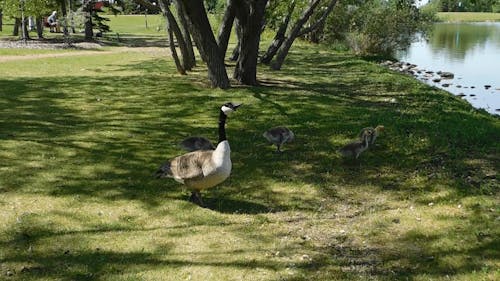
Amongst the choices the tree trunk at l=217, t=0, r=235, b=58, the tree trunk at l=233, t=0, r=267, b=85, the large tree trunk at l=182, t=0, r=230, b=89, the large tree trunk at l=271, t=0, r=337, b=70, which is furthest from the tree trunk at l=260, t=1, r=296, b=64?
the large tree trunk at l=182, t=0, r=230, b=89

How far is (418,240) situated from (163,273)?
135 inches

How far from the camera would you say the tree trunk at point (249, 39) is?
710 inches

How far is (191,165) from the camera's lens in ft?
24.7

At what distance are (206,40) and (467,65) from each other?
84.8 feet

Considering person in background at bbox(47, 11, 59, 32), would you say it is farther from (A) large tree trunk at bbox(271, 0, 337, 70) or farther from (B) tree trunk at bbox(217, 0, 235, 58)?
(B) tree trunk at bbox(217, 0, 235, 58)

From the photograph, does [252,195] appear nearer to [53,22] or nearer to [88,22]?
[88,22]

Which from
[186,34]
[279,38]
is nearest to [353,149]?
[186,34]

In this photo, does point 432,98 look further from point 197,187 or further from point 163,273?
point 163,273

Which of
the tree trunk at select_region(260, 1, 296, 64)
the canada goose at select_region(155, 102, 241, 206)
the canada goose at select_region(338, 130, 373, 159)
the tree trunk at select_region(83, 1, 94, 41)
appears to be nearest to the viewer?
the canada goose at select_region(155, 102, 241, 206)

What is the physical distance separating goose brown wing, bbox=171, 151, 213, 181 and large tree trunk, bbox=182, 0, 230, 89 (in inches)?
400

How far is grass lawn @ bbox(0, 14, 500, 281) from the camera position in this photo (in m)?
6.16

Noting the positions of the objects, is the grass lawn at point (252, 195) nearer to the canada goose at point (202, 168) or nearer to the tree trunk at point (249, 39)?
the canada goose at point (202, 168)

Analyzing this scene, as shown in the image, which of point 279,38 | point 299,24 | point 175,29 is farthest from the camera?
point 279,38

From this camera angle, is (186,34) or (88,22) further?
(88,22)
